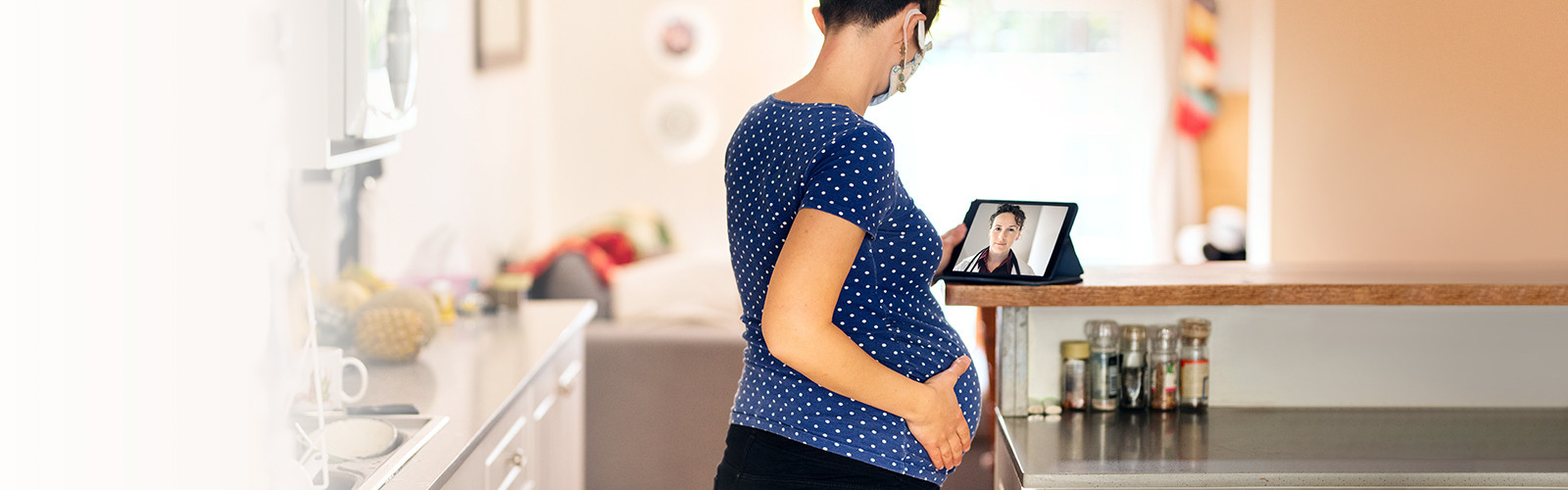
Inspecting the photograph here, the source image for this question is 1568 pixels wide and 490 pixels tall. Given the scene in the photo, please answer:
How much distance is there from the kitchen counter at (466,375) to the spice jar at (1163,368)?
937mm

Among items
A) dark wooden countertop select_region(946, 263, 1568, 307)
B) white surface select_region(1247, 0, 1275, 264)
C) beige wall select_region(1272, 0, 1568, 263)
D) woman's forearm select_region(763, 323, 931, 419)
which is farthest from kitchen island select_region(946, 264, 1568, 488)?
white surface select_region(1247, 0, 1275, 264)

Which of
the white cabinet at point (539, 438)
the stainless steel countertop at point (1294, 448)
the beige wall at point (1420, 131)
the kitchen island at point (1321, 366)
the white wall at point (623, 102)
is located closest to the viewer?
the stainless steel countertop at point (1294, 448)

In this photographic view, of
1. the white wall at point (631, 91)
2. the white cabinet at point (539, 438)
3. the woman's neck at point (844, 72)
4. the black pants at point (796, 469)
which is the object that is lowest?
the white cabinet at point (539, 438)

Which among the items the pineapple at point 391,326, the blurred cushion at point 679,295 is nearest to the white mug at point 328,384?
the pineapple at point 391,326

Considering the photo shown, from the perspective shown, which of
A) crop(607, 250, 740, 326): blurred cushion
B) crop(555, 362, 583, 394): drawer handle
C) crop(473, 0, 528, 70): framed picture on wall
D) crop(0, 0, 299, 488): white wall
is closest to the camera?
crop(0, 0, 299, 488): white wall

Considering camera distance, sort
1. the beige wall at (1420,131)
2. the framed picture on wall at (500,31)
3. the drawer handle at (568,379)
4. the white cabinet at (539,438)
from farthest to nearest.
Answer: the framed picture on wall at (500,31) → the drawer handle at (568,379) → the beige wall at (1420,131) → the white cabinet at (539,438)

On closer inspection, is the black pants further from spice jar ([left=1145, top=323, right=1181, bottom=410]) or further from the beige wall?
the beige wall

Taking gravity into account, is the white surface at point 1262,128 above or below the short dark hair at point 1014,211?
above

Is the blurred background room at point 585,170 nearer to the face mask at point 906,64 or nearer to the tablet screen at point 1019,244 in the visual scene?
the face mask at point 906,64

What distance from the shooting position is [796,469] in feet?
3.85

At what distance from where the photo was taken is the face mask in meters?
1.17

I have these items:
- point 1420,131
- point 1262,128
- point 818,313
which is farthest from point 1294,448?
point 1262,128

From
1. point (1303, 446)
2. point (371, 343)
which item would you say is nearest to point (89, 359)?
point (1303, 446)

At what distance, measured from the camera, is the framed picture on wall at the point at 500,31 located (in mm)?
3890
